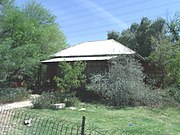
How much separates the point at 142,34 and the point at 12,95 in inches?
799

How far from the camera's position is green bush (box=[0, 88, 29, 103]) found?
14.1 metres

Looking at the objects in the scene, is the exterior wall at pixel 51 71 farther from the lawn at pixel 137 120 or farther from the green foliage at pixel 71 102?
the lawn at pixel 137 120

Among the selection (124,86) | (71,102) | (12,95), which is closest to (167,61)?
(124,86)

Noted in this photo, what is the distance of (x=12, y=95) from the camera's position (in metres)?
14.6

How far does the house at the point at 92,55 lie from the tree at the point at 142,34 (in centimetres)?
716

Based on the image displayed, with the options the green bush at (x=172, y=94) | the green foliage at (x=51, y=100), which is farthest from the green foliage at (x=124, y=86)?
the green foliage at (x=51, y=100)

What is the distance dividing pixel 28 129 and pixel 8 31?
1386 cm

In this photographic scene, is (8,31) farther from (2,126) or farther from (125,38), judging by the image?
(125,38)

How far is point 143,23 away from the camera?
1225 inches

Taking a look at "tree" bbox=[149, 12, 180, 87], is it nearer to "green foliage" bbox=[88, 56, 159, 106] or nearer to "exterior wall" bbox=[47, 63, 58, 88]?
"green foliage" bbox=[88, 56, 159, 106]

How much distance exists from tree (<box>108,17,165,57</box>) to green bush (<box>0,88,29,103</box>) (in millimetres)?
16287

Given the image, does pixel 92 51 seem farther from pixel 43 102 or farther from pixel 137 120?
pixel 137 120

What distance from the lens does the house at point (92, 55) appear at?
17938mm

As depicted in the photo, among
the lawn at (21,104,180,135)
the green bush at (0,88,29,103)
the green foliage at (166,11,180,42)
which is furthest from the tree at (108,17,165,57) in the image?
the lawn at (21,104,180,135)
